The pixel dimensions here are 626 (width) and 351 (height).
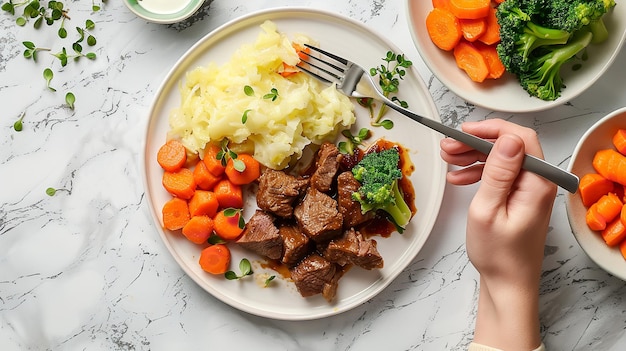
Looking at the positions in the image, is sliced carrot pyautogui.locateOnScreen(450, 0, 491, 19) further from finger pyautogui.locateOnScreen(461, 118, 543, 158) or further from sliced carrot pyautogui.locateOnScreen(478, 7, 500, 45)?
finger pyautogui.locateOnScreen(461, 118, 543, 158)

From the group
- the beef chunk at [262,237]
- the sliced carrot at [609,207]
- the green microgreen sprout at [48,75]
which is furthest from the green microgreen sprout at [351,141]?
the green microgreen sprout at [48,75]

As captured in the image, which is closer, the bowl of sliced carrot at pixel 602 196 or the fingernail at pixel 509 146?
the fingernail at pixel 509 146

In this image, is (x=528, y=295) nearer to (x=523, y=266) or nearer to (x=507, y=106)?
(x=523, y=266)

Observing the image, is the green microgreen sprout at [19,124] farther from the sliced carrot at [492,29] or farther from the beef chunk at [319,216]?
the sliced carrot at [492,29]

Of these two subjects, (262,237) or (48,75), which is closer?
(262,237)

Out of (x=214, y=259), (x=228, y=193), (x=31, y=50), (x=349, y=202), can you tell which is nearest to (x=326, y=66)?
(x=349, y=202)

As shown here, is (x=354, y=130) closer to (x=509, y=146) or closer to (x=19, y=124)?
(x=509, y=146)
